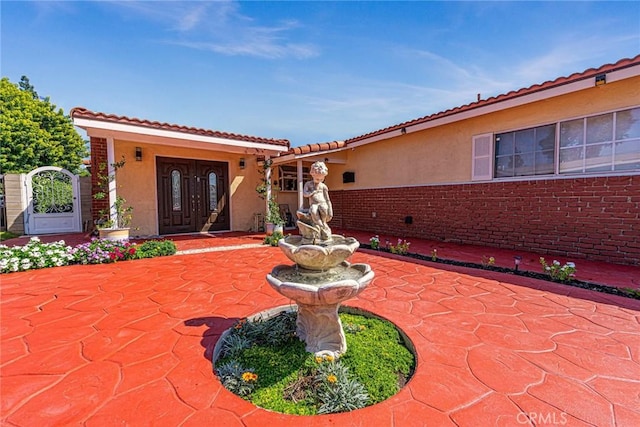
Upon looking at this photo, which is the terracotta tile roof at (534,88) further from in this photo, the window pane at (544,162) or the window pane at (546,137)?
the window pane at (544,162)

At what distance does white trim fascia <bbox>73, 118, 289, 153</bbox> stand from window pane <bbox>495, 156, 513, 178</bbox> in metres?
6.16

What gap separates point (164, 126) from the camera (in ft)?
21.6

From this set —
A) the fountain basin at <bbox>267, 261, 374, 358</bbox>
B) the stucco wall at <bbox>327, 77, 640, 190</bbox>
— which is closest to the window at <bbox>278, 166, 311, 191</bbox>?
the stucco wall at <bbox>327, 77, 640, 190</bbox>

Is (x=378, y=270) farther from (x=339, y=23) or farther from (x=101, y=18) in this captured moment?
(x=101, y=18)

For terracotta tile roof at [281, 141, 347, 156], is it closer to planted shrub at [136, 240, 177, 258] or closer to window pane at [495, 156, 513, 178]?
planted shrub at [136, 240, 177, 258]

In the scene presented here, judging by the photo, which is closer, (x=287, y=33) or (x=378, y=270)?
(x=378, y=270)

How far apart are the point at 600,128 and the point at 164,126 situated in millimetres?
9274

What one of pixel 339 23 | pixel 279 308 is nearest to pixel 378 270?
pixel 279 308

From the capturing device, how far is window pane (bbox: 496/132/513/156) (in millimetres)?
6277

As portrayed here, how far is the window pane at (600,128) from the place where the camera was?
4934mm

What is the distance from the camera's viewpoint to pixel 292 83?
7754mm

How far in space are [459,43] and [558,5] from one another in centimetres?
174

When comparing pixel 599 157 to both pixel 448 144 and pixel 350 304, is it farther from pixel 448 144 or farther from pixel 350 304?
pixel 350 304

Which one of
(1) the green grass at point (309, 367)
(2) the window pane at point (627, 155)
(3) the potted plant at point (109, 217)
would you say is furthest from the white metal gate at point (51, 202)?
(2) the window pane at point (627, 155)
